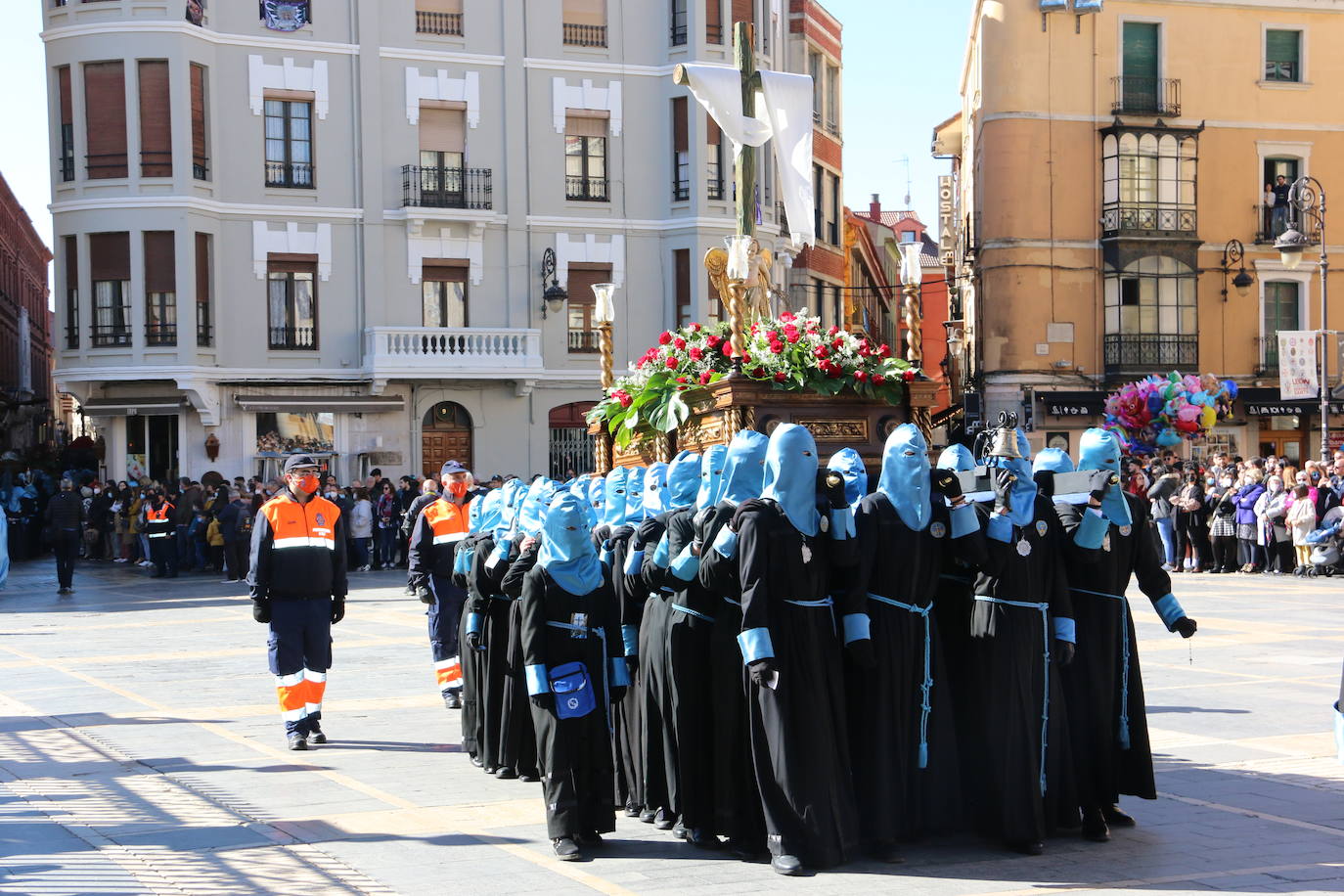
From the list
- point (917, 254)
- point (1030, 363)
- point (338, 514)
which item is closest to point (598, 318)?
point (917, 254)

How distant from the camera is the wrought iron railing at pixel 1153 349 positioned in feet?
139

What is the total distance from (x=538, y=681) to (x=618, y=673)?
0.57m

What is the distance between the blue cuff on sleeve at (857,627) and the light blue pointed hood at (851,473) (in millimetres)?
629

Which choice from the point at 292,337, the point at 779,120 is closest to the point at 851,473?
the point at 779,120

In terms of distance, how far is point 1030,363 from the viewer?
42.4 m

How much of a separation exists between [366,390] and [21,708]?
23.0m

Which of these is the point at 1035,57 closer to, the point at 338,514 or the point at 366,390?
the point at 366,390

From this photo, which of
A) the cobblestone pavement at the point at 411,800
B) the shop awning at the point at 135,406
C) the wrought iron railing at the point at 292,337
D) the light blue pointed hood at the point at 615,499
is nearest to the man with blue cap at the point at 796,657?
the cobblestone pavement at the point at 411,800

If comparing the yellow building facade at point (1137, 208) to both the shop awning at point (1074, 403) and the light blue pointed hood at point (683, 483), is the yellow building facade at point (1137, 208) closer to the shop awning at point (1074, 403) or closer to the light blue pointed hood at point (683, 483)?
the shop awning at point (1074, 403)

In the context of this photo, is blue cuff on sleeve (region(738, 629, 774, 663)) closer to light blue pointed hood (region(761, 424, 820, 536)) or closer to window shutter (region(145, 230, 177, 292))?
light blue pointed hood (region(761, 424, 820, 536))

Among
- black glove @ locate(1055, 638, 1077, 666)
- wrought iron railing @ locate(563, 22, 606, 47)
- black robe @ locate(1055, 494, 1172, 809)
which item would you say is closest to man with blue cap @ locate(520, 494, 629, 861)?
black glove @ locate(1055, 638, 1077, 666)

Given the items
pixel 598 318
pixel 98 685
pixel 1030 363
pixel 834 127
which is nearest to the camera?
pixel 98 685

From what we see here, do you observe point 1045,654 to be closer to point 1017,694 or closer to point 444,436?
point 1017,694

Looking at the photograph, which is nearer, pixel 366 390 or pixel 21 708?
pixel 21 708
